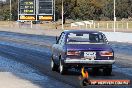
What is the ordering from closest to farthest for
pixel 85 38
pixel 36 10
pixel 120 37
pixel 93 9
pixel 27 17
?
pixel 85 38, pixel 120 37, pixel 36 10, pixel 27 17, pixel 93 9

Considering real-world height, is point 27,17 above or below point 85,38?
below

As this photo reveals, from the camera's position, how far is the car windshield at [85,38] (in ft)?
54.7

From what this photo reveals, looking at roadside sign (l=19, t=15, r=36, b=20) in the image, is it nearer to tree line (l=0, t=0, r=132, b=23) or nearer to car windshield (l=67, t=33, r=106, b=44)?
tree line (l=0, t=0, r=132, b=23)

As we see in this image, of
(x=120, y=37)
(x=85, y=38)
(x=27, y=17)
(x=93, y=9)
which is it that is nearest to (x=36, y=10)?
(x=27, y=17)

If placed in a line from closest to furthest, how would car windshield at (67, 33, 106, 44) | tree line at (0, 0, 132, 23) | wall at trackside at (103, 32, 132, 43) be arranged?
1. car windshield at (67, 33, 106, 44)
2. wall at trackside at (103, 32, 132, 43)
3. tree line at (0, 0, 132, 23)

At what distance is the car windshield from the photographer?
656 inches

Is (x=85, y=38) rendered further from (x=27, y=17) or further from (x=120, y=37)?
(x=27, y=17)

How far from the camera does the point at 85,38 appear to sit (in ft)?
55.6

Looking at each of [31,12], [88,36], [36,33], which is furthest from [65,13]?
[88,36]

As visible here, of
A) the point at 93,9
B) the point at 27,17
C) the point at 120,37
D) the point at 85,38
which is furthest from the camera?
the point at 93,9

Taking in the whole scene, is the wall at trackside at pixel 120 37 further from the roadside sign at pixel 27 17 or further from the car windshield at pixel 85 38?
the roadside sign at pixel 27 17

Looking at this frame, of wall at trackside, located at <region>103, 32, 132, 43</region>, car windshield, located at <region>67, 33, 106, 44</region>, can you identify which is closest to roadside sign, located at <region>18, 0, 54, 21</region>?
wall at trackside, located at <region>103, 32, 132, 43</region>

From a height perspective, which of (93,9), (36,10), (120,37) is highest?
(93,9)

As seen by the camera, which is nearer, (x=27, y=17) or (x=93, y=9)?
(x=27, y=17)
